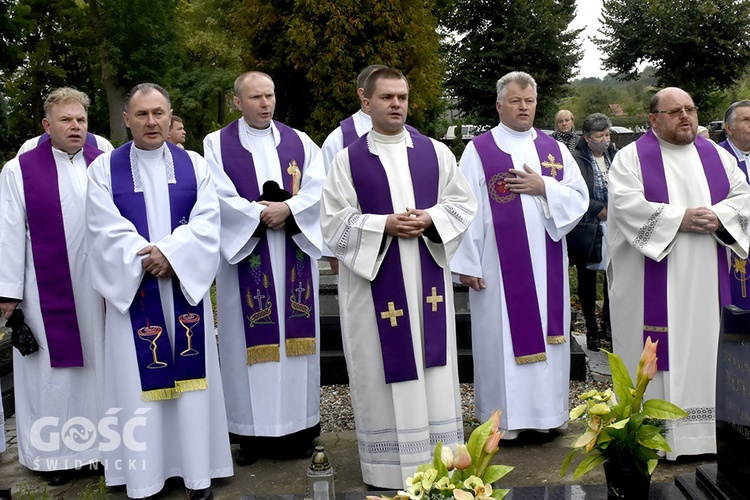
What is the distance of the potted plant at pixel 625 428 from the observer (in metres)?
3.32

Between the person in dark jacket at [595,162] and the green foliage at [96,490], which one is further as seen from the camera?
the person in dark jacket at [595,162]

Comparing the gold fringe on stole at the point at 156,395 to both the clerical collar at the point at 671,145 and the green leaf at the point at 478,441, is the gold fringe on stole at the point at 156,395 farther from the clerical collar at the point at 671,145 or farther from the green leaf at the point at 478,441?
the clerical collar at the point at 671,145

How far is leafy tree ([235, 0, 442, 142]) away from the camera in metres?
15.8

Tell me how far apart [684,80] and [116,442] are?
31325mm

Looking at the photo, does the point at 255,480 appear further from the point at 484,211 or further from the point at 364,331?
the point at 484,211

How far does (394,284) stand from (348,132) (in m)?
2.13

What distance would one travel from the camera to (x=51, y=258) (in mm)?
5387

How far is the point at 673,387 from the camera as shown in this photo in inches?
205

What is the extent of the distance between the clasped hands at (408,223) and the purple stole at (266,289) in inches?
40.4

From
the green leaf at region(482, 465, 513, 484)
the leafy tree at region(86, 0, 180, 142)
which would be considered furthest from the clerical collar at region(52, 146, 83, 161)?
the leafy tree at region(86, 0, 180, 142)

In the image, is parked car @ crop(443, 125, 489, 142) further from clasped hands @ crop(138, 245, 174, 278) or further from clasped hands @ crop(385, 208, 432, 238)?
clasped hands @ crop(138, 245, 174, 278)

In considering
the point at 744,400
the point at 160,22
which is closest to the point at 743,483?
the point at 744,400

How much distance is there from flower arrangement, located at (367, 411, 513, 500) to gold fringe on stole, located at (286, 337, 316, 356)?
2.67 meters

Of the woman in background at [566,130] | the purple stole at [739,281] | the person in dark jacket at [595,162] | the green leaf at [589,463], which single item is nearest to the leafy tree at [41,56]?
the woman in background at [566,130]
